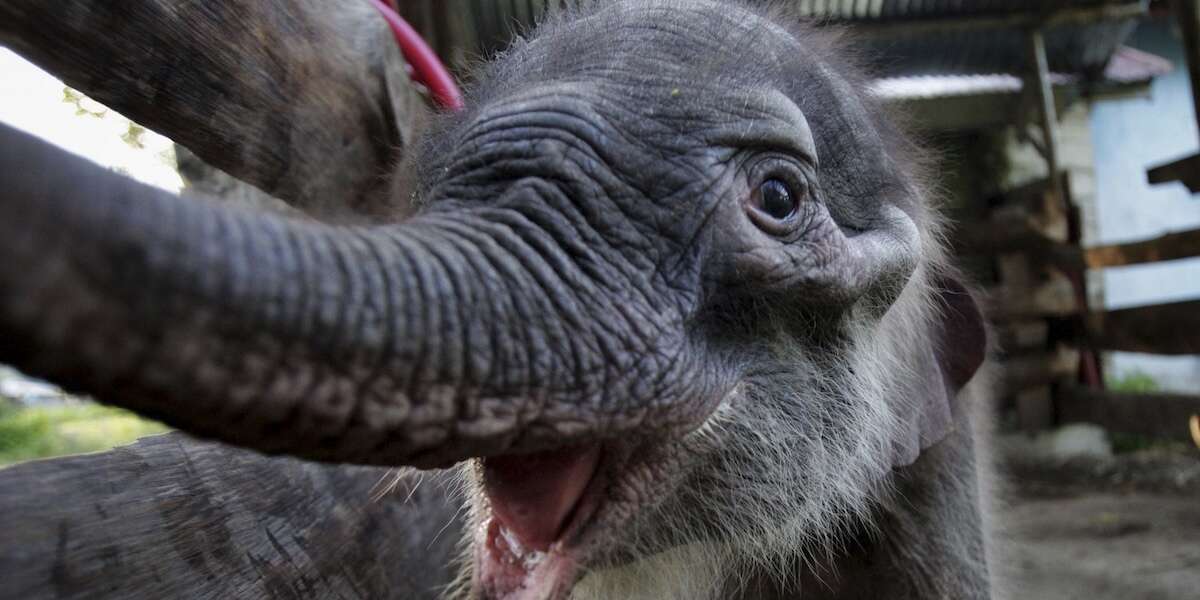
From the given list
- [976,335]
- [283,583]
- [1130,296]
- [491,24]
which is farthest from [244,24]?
[1130,296]

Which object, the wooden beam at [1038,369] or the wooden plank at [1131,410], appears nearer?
the wooden plank at [1131,410]

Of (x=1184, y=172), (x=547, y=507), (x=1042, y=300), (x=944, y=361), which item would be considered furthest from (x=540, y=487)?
(x=1042, y=300)

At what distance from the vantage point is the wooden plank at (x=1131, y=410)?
7.96 meters

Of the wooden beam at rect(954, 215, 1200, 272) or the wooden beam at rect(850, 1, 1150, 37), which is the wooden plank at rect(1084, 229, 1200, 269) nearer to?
the wooden beam at rect(954, 215, 1200, 272)

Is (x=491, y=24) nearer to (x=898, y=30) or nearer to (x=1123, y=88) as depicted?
(x=898, y=30)

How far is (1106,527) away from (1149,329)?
216 cm

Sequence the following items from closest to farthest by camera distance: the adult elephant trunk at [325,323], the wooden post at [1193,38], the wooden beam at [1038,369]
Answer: the adult elephant trunk at [325,323] < the wooden post at [1193,38] < the wooden beam at [1038,369]

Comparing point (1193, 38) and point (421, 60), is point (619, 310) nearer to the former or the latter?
point (421, 60)

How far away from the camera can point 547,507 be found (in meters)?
1.69

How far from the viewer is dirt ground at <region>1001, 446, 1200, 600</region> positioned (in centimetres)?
568

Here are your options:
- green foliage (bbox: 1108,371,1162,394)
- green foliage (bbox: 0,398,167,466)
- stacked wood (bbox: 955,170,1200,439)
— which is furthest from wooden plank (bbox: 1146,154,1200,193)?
green foliage (bbox: 0,398,167,466)

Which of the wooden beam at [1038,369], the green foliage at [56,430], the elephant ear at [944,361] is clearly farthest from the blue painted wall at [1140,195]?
the green foliage at [56,430]

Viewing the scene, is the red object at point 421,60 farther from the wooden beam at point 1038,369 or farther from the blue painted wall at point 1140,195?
the blue painted wall at point 1140,195

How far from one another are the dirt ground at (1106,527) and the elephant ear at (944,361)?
1608 mm
